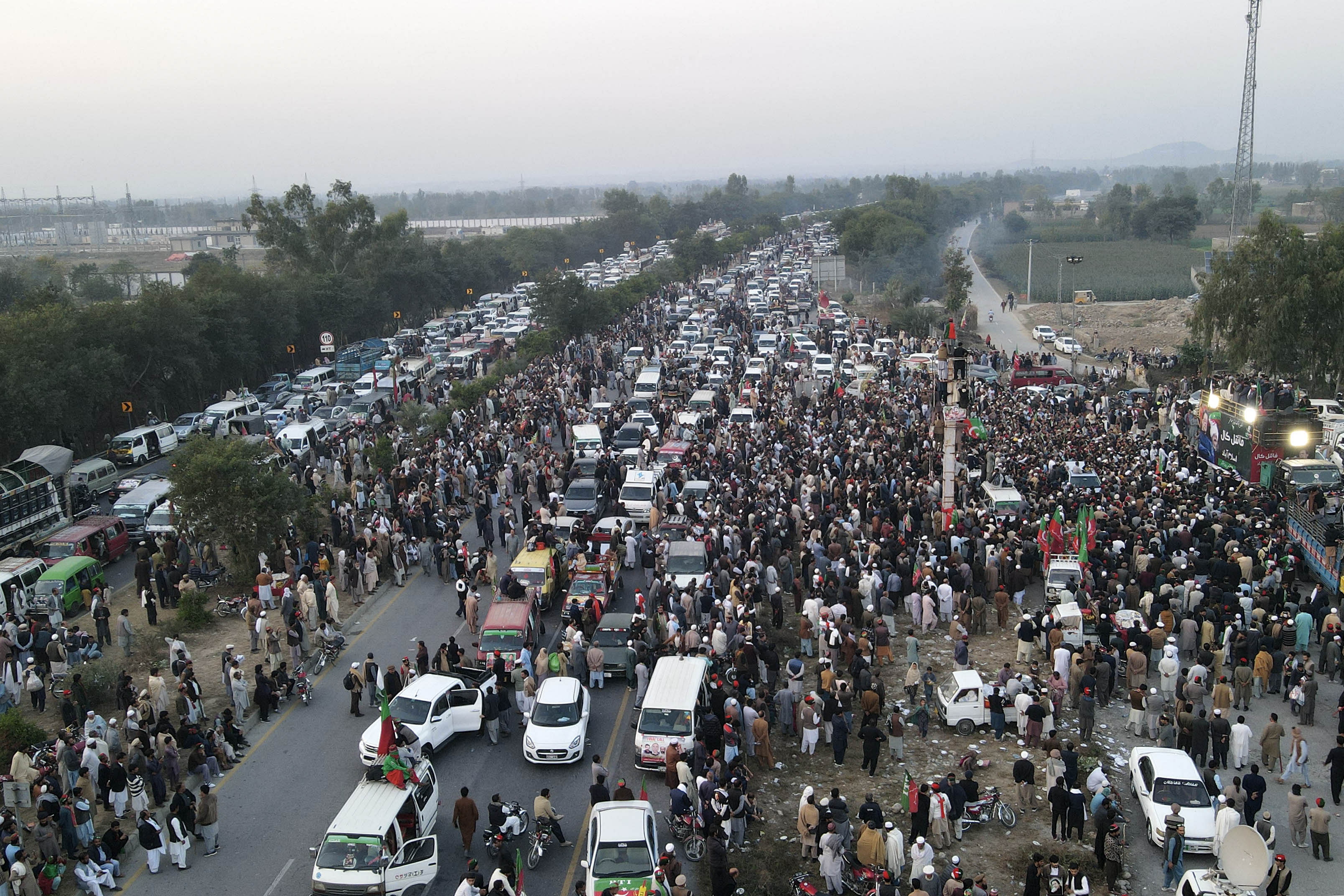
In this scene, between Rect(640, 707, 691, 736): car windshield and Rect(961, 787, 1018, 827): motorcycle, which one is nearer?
Rect(961, 787, 1018, 827): motorcycle

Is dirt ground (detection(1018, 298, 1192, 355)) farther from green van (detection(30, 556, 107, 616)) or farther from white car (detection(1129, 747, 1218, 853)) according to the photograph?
green van (detection(30, 556, 107, 616))

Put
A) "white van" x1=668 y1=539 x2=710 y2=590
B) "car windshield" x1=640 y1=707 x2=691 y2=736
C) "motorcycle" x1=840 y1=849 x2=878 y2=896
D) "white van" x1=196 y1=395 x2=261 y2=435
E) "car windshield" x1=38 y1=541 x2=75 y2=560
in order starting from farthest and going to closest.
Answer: "white van" x1=196 y1=395 x2=261 y2=435, "car windshield" x1=38 y1=541 x2=75 y2=560, "white van" x1=668 y1=539 x2=710 y2=590, "car windshield" x1=640 y1=707 x2=691 y2=736, "motorcycle" x1=840 y1=849 x2=878 y2=896

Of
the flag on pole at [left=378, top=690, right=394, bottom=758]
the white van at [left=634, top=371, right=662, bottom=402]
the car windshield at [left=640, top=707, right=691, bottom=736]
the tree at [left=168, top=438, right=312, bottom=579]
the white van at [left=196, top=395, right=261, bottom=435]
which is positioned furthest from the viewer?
the white van at [left=634, top=371, right=662, bottom=402]

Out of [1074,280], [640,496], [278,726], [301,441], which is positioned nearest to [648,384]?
[301,441]

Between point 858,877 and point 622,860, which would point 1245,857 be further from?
point 622,860

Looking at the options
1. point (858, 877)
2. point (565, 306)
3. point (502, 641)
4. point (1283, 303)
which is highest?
point (1283, 303)

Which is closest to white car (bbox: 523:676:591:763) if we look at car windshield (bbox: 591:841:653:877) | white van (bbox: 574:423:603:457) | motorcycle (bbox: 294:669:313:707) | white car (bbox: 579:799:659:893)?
white car (bbox: 579:799:659:893)

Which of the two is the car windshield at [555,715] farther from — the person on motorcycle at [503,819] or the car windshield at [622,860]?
the car windshield at [622,860]
